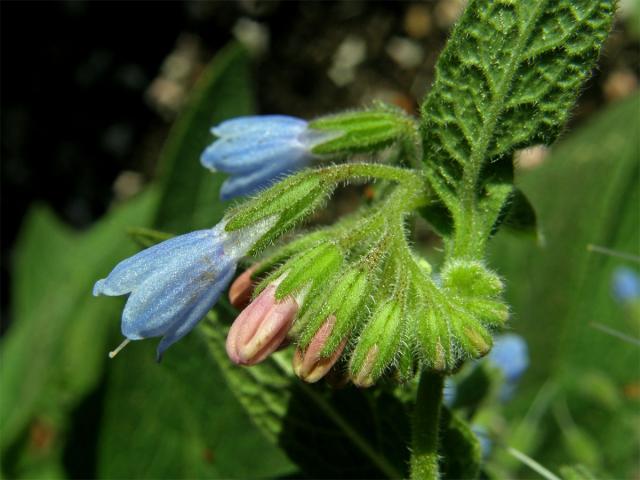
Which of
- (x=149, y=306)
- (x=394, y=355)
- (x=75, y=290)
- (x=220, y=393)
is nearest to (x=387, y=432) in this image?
(x=394, y=355)

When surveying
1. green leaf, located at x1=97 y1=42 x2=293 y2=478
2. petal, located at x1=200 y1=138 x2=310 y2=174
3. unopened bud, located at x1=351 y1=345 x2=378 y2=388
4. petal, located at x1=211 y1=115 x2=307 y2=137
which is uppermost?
petal, located at x1=211 y1=115 x2=307 y2=137

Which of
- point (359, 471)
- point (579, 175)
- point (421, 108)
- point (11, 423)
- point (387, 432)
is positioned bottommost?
point (11, 423)

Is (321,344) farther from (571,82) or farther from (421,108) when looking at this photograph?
(571,82)

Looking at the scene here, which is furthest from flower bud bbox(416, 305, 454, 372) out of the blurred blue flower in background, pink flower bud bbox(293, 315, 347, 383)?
the blurred blue flower in background

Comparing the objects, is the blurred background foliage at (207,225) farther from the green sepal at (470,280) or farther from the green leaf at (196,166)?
the green sepal at (470,280)

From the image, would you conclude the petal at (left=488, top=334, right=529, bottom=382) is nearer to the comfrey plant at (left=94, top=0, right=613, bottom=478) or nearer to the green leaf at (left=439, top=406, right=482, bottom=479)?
the green leaf at (left=439, top=406, right=482, bottom=479)

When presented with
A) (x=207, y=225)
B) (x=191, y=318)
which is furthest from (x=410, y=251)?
(x=207, y=225)
